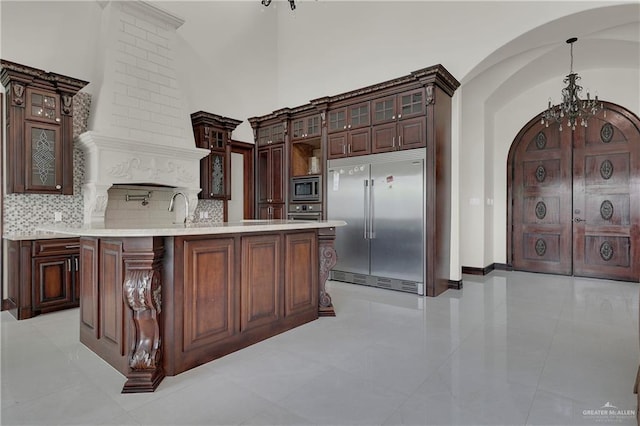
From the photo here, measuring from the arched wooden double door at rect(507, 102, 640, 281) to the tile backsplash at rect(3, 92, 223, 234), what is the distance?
6.01 metres

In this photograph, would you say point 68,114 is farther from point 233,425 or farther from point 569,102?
point 569,102

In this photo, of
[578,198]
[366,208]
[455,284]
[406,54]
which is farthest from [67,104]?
[578,198]

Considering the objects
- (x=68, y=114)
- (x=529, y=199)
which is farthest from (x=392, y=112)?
(x=68, y=114)

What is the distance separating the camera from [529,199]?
600cm

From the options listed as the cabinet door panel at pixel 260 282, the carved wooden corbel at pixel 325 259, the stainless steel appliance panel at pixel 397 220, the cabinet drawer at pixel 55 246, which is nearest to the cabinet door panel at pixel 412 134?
the stainless steel appliance panel at pixel 397 220

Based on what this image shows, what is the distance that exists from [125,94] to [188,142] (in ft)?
3.08

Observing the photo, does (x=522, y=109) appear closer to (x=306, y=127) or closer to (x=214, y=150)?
(x=306, y=127)

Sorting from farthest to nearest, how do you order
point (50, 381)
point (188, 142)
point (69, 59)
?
point (188, 142), point (69, 59), point (50, 381)

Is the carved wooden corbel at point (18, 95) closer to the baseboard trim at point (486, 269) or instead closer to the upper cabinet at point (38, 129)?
A: the upper cabinet at point (38, 129)

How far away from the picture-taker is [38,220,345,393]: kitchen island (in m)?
2.06

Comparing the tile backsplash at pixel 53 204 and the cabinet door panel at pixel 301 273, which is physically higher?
the tile backsplash at pixel 53 204

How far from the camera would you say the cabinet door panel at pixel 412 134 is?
433cm

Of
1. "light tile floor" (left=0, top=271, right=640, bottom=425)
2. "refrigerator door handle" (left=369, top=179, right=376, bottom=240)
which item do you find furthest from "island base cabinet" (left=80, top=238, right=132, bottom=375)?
"refrigerator door handle" (left=369, top=179, right=376, bottom=240)

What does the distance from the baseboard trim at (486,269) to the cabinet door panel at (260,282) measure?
4.08m
